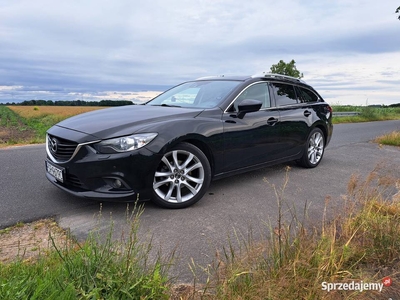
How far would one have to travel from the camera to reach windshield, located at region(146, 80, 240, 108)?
446 centimetres

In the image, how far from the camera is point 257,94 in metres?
4.77

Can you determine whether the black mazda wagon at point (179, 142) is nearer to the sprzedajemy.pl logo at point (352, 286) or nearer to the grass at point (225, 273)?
the grass at point (225, 273)

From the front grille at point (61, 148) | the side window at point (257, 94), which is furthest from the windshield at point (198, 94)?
the front grille at point (61, 148)

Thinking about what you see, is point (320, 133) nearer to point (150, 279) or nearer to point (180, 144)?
point (180, 144)

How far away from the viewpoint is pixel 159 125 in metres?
3.54

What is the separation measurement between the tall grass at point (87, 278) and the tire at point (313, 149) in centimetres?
424

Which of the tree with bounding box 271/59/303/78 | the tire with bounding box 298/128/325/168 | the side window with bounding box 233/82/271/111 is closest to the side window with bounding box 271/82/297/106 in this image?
the side window with bounding box 233/82/271/111

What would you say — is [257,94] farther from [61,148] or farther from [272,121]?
[61,148]

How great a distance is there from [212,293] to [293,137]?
377 centimetres

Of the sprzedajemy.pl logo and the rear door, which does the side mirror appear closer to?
the rear door

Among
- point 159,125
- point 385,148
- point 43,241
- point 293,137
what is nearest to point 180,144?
point 159,125

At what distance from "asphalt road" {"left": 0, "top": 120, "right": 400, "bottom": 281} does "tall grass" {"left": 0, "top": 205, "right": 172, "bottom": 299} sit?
0.33 m

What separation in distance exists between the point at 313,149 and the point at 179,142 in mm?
3240

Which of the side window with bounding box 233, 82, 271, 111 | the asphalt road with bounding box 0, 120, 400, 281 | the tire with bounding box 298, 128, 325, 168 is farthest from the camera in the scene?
the tire with bounding box 298, 128, 325, 168
